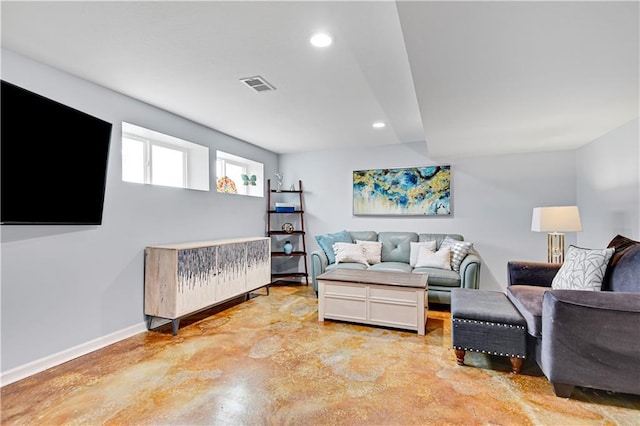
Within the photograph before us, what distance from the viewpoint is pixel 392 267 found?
403 centimetres

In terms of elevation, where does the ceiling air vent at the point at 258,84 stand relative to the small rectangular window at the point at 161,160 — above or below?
above

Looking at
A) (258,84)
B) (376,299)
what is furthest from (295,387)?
(258,84)

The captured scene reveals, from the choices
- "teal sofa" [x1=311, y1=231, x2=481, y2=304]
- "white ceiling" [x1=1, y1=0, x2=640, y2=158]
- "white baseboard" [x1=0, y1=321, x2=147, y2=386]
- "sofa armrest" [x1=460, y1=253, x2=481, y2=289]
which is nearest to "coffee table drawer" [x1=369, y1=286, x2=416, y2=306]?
"teal sofa" [x1=311, y1=231, x2=481, y2=304]

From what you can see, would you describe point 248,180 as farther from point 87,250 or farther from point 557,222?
point 557,222

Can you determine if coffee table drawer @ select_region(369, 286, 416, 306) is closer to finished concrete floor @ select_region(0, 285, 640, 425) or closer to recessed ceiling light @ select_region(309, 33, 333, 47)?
finished concrete floor @ select_region(0, 285, 640, 425)

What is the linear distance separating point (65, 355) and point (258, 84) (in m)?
2.66

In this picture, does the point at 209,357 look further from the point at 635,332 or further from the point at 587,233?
the point at 587,233

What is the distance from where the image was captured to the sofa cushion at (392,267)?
3.93 m

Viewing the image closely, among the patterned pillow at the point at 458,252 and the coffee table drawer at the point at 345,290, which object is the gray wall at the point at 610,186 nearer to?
the patterned pillow at the point at 458,252

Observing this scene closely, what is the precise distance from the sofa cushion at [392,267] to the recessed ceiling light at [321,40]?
9.10ft

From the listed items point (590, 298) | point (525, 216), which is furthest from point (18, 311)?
point (525, 216)

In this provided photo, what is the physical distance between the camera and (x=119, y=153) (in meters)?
2.82

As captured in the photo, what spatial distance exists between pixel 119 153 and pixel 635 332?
3990 mm

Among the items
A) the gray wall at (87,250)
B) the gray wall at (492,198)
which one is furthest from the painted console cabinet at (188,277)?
the gray wall at (492,198)
